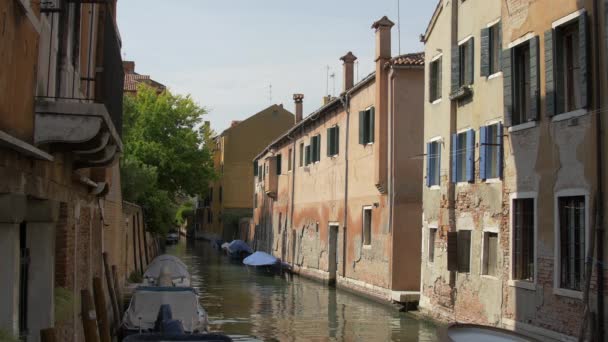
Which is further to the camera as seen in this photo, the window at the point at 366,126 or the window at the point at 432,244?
the window at the point at 366,126

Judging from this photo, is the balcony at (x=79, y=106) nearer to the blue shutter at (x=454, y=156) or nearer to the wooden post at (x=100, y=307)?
the wooden post at (x=100, y=307)

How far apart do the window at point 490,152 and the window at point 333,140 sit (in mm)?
11746

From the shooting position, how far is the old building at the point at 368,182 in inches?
779

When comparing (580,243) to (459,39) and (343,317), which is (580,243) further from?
(343,317)

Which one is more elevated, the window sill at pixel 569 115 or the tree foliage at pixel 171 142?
the tree foliage at pixel 171 142

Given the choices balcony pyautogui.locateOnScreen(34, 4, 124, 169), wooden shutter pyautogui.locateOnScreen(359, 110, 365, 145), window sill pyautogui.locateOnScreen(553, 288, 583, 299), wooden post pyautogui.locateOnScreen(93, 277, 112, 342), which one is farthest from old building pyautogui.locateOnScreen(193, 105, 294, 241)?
balcony pyautogui.locateOnScreen(34, 4, 124, 169)

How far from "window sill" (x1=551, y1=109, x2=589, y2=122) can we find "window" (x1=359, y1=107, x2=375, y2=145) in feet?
32.3

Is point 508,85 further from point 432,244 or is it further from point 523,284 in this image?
point 432,244

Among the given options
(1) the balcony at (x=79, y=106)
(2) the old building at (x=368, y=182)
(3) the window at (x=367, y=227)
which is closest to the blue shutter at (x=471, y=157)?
Result: (2) the old building at (x=368, y=182)

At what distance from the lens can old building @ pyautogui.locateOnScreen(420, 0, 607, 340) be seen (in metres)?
11.0

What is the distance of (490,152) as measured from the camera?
14.0 meters

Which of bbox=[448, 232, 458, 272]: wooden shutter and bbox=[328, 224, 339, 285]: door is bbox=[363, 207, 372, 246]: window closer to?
bbox=[328, 224, 339, 285]: door

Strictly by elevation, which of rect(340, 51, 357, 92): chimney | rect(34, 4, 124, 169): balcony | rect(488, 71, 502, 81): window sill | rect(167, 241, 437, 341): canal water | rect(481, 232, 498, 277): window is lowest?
rect(167, 241, 437, 341): canal water

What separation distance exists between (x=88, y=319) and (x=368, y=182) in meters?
13.6
